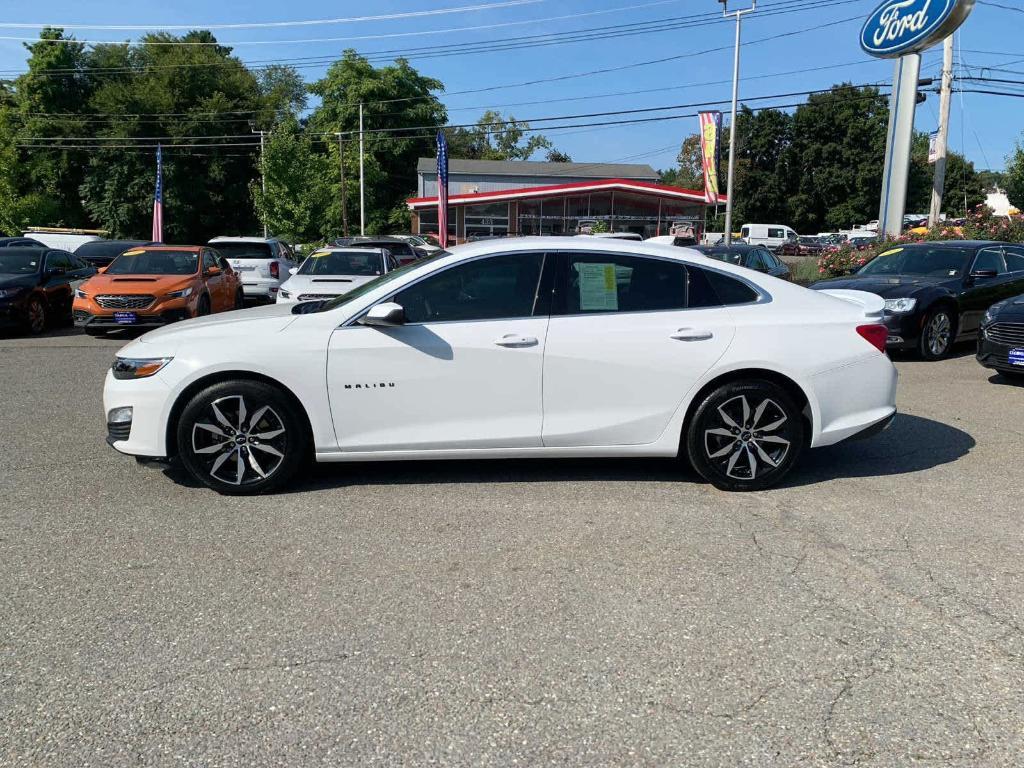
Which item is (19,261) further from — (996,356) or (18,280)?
(996,356)

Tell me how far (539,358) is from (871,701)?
8.53 feet

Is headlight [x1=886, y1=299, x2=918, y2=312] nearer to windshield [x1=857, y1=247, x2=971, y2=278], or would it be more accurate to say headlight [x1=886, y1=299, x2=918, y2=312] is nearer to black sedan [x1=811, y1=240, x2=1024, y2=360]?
black sedan [x1=811, y1=240, x2=1024, y2=360]

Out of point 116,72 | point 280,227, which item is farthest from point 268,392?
point 116,72

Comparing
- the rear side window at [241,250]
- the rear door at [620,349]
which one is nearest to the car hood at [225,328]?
the rear door at [620,349]

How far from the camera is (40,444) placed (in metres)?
6.03

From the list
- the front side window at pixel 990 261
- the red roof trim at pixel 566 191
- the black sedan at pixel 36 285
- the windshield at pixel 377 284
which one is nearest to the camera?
the windshield at pixel 377 284

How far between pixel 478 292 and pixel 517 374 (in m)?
0.59

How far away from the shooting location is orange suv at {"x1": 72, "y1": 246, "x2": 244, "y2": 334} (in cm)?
1205

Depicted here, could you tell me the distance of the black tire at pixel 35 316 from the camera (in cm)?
1303

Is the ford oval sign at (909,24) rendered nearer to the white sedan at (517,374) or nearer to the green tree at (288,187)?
the white sedan at (517,374)

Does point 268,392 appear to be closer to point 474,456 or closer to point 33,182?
point 474,456

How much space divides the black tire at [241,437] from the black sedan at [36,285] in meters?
10.3

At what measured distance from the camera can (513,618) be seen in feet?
10.9

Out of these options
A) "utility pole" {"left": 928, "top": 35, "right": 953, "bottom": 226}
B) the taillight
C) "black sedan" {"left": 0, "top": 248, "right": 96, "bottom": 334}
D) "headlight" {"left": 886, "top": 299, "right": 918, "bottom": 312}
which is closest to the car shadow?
the taillight
